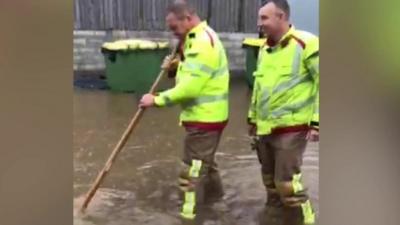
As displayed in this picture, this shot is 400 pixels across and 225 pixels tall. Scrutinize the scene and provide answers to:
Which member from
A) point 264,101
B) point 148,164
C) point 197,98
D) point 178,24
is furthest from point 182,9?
→ point 148,164

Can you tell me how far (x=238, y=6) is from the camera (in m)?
2.72

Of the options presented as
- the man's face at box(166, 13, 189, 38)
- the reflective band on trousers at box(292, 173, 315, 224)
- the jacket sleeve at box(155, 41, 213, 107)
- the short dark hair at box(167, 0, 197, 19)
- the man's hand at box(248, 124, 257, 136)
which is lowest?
the reflective band on trousers at box(292, 173, 315, 224)

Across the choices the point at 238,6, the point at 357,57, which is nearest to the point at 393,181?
the point at 357,57

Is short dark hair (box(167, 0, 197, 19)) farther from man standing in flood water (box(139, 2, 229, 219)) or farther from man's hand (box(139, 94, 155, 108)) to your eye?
man's hand (box(139, 94, 155, 108))

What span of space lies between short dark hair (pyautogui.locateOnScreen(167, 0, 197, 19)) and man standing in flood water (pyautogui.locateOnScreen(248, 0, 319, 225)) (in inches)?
9.3

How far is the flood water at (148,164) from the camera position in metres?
2.68

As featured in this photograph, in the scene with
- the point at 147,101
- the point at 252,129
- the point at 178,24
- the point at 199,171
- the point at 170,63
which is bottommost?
the point at 199,171

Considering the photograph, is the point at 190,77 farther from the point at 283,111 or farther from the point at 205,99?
the point at 283,111

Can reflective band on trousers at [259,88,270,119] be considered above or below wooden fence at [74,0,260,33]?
below

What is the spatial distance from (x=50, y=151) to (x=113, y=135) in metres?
0.22

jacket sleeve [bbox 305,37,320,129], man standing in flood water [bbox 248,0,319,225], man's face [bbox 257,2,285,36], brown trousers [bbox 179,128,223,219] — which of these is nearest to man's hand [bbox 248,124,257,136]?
man standing in flood water [bbox 248,0,319,225]

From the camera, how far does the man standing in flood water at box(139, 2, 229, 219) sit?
8.74ft

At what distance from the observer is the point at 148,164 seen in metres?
2.74

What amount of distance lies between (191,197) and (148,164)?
0.59 feet
